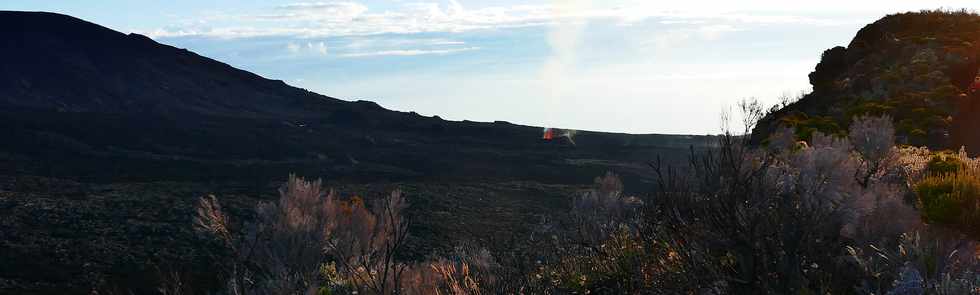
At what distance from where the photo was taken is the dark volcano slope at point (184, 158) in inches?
973

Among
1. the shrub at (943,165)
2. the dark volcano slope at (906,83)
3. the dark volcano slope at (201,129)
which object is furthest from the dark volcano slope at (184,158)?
the dark volcano slope at (906,83)

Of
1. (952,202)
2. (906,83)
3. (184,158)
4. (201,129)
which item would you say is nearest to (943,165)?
(952,202)

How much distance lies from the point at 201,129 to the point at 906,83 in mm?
50818

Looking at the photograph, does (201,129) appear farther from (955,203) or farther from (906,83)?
(955,203)

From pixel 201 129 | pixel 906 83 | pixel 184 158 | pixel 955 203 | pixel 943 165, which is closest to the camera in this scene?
pixel 955 203

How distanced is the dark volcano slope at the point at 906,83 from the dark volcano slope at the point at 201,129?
2151 cm

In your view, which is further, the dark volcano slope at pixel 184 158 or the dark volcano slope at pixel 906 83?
the dark volcano slope at pixel 184 158

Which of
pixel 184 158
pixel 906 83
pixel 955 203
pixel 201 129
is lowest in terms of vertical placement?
pixel 184 158

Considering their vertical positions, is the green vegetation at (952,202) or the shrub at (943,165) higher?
the shrub at (943,165)

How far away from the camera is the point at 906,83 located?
26.3 m

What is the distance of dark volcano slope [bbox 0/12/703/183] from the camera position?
1849 inches

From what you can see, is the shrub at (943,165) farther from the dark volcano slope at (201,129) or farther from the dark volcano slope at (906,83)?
the dark volcano slope at (201,129)

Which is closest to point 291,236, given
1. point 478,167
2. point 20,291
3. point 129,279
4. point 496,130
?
point 129,279

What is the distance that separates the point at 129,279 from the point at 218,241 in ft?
16.4
